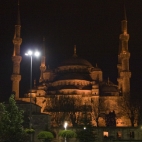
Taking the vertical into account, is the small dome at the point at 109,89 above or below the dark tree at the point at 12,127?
above

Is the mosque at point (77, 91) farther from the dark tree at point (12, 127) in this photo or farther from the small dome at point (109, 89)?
the dark tree at point (12, 127)

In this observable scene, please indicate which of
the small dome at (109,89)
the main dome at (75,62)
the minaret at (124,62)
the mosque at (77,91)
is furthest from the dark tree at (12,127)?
the main dome at (75,62)

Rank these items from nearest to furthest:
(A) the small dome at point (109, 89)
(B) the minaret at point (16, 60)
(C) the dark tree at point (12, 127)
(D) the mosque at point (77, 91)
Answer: (C) the dark tree at point (12, 127), (D) the mosque at point (77, 91), (B) the minaret at point (16, 60), (A) the small dome at point (109, 89)

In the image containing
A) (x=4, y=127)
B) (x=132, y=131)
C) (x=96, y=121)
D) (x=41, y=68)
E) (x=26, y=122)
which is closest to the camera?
(x=4, y=127)

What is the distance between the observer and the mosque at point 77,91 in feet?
194

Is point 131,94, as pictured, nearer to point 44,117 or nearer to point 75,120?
point 75,120

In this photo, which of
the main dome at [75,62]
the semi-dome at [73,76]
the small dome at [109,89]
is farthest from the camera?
the main dome at [75,62]

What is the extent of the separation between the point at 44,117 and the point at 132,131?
10581mm

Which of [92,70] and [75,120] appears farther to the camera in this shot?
[92,70]

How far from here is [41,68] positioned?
3278 inches

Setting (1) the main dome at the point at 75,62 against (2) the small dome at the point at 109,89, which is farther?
(1) the main dome at the point at 75,62

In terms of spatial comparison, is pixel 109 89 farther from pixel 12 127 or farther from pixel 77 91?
pixel 12 127

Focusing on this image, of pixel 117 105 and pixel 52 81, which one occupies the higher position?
pixel 52 81

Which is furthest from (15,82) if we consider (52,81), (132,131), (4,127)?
(4,127)
